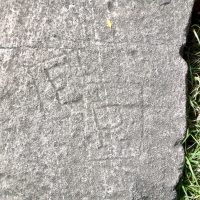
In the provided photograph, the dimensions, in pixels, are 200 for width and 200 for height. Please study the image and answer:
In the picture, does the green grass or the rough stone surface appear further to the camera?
the green grass

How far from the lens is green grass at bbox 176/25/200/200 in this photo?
1462mm

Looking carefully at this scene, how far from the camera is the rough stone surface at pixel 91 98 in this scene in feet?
4.33

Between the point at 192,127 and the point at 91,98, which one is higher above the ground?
the point at 91,98

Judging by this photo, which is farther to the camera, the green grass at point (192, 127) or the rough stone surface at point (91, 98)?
the green grass at point (192, 127)

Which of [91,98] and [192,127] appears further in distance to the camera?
[192,127]

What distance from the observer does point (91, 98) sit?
1356 millimetres

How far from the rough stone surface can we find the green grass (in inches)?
3.4

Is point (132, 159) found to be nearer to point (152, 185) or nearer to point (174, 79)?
point (152, 185)

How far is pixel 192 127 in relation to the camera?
1.51 meters

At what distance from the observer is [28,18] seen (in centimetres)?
131

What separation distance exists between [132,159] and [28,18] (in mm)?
624

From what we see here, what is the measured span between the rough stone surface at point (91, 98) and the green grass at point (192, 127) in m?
0.09

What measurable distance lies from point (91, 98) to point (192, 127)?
445mm

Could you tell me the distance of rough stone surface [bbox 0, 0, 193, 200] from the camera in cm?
132
